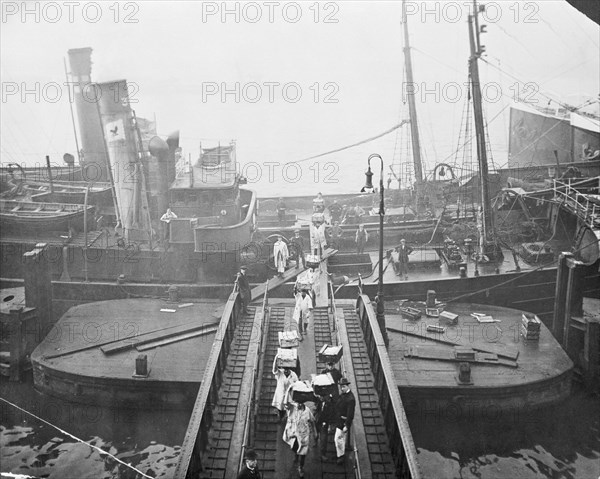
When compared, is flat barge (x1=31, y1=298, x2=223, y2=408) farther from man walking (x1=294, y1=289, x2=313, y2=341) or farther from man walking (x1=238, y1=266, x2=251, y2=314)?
man walking (x1=294, y1=289, x2=313, y2=341)

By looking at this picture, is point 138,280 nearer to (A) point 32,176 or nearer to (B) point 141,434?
(B) point 141,434

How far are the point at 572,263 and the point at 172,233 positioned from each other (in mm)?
12812

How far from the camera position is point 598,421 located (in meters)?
14.4

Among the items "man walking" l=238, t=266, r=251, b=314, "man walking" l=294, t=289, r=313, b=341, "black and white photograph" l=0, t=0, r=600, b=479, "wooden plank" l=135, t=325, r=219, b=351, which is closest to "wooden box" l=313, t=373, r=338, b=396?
"black and white photograph" l=0, t=0, r=600, b=479

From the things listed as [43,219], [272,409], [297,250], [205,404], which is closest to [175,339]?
[297,250]

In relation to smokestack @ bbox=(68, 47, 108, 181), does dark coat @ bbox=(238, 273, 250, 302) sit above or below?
below

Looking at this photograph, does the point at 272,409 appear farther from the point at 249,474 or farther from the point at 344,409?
the point at 249,474

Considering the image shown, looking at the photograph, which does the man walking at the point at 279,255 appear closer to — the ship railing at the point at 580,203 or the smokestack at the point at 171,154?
the smokestack at the point at 171,154

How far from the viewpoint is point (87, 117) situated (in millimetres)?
28234

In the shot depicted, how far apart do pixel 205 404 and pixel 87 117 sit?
22.6 meters

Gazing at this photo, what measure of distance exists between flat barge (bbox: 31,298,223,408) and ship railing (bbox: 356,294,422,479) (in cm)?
479

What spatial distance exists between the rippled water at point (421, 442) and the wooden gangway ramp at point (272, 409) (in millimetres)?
3195

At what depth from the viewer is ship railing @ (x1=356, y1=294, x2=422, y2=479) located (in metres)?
8.34

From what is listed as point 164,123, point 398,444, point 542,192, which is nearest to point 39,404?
point 398,444
